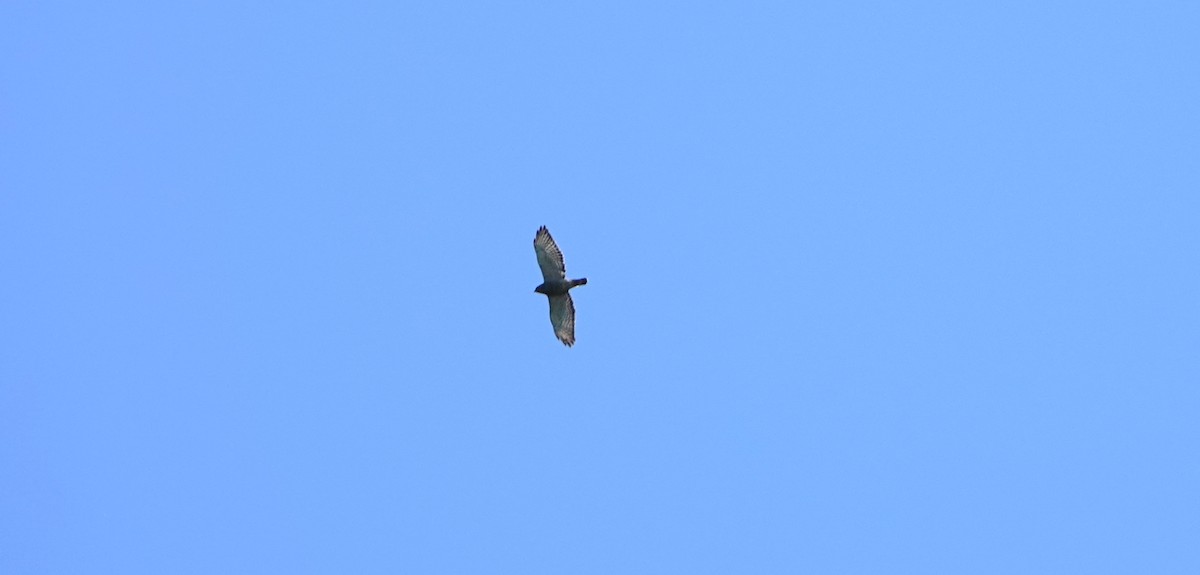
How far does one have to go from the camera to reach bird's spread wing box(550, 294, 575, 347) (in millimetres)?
47938

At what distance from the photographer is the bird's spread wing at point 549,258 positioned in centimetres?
4769

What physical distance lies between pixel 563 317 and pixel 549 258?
1.63 meters

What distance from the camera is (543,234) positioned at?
48062 mm

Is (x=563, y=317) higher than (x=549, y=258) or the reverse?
the reverse

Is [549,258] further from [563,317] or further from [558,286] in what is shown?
[563,317]

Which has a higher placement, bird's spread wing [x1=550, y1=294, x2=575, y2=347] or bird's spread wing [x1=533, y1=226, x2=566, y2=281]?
bird's spread wing [x1=533, y1=226, x2=566, y2=281]

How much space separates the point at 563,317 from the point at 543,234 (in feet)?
7.28

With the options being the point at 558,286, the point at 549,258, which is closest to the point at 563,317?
the point at 558,286

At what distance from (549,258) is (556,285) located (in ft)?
2.36

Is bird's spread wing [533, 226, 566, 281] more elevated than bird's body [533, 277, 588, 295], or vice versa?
bird's spread wing [533, 226, 566, 281]

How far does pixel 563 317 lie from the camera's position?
48125 mm

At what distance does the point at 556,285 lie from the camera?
47.7m

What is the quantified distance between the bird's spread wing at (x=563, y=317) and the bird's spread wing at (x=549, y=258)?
59 centimetres

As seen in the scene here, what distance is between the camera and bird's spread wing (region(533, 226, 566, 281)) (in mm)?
47688
